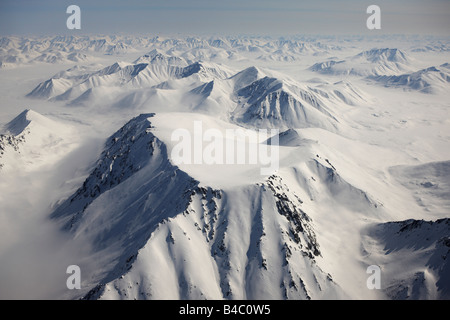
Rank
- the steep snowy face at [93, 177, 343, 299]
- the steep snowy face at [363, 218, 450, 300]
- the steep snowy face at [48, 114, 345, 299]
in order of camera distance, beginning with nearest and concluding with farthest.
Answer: the steep snowy face at [93, 177, 343, 299] → the steep snowy face at [363, 218, 450, 300] → the steep snowy face at [48, 114, 345, 299]

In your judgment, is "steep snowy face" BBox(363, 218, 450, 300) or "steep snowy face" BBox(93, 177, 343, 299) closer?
"steep snowy face" BBox(93, 177, 343, 299)

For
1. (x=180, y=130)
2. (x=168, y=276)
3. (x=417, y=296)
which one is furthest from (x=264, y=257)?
(x=180, y=130)

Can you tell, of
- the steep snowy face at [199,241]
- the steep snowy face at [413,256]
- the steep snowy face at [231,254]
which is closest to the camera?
the steep snowy face at [231,254]

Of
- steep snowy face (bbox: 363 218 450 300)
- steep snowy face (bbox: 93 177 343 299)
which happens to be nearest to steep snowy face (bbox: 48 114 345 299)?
steep snowy face (bbox: 93 177 343 299)

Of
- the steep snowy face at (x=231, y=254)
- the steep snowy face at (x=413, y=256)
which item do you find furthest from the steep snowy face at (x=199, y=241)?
the steep snowy face at (x=413, y=256)

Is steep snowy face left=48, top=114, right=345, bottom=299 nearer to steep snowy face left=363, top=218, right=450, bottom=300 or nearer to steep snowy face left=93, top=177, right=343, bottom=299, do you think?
steep snowy face left=93, top=177, right=343, bottom=299

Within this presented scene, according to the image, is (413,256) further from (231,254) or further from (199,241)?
(199,241)

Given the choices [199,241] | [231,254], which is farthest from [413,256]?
[199,241]

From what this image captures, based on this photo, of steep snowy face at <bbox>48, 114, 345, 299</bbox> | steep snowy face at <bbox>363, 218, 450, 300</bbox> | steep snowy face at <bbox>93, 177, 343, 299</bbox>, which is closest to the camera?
steep snowy face at <bbox>93, 177, 343, 299</bbox>

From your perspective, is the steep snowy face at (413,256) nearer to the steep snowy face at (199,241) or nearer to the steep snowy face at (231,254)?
the steep snowy face at (199,241)

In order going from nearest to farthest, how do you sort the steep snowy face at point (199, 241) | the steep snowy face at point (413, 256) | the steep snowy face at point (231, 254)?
the steep snowy face at point (231, 254) → the steep snowy face at point (413, 256) → the steep snowy face at point (199, 241)
